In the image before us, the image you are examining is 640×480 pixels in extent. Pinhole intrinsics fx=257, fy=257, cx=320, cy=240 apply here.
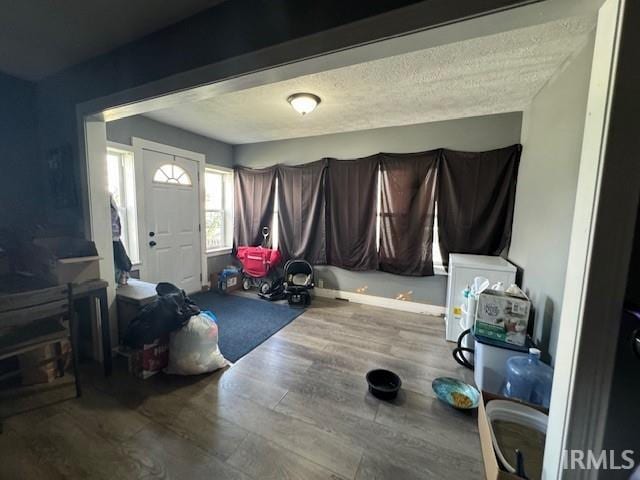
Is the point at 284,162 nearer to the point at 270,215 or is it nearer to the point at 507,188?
the point at 270,215

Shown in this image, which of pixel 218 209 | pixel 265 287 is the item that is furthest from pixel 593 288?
pixel 218 209

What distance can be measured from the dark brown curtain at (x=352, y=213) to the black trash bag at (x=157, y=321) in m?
2.25

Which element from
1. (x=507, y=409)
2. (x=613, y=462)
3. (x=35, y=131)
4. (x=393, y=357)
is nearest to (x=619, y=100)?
(x=613, y=462)

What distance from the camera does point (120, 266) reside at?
7.96 feet

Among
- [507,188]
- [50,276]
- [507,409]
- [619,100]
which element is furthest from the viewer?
[507,188]

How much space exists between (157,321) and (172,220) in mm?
2064

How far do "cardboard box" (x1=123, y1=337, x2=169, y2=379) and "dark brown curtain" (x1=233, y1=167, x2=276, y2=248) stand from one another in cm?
246

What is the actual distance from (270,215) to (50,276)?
9.07 feet

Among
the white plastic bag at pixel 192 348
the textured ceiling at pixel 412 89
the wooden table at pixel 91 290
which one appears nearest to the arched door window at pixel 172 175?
the textured ceiling at pixel 412 89

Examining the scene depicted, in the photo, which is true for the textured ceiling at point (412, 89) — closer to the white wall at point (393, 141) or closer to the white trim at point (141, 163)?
the white wall at point (393, 141)

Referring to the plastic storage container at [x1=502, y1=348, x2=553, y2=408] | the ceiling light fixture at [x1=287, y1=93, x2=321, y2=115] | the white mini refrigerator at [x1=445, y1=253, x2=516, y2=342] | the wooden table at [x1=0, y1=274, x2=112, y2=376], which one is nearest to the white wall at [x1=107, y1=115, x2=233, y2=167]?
the wooden table at [x1=0, y1=274, x2=112, y2=376]

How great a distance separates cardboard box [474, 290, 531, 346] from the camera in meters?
1.87

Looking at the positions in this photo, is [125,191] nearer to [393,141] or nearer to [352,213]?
[352,213]

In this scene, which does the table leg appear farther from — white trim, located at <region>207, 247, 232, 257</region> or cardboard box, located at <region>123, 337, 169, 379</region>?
white trim, located at <region>207, 247, 232, 257</region>
